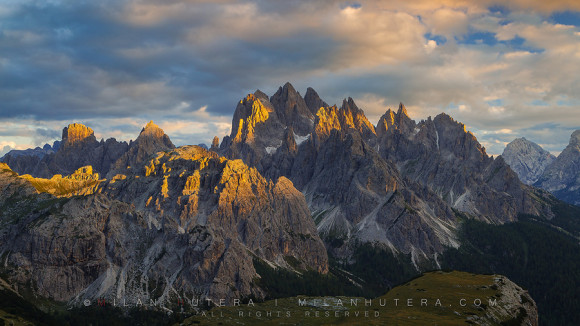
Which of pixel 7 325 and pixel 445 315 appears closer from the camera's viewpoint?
pixel 445 315

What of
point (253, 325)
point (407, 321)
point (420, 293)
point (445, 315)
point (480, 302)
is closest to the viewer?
point (407, 321)

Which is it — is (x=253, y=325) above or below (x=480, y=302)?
below

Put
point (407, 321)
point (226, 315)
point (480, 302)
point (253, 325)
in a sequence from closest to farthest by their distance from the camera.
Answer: point (407, 321) < point (480, 302) < point (253, 325) < point (226, 315)

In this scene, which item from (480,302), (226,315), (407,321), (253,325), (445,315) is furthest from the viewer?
(226,315)

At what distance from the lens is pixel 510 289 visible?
174m

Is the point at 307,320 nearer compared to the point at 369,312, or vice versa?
the point at 369,312

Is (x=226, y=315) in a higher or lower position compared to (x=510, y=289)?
lower

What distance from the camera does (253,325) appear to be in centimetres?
18275

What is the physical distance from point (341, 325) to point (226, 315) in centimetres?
6826

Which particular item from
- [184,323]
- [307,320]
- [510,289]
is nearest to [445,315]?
[510,289]

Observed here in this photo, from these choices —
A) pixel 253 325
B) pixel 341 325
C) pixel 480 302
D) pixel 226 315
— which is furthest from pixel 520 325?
pixel 226 315

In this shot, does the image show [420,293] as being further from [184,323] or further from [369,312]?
[184,323]

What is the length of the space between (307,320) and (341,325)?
50399 millimetres

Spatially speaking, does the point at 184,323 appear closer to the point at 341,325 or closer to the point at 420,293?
the point at 341,325
